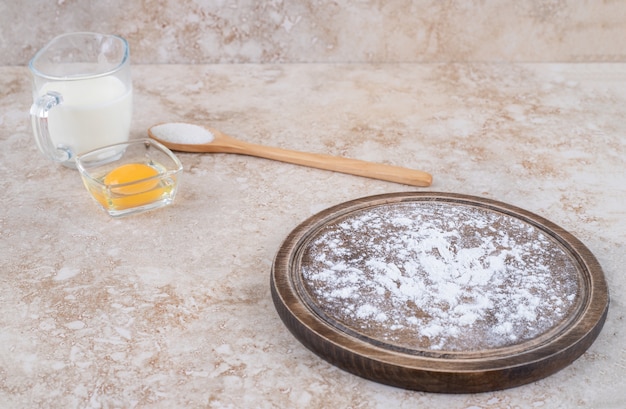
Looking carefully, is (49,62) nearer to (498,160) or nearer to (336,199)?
(336,199)

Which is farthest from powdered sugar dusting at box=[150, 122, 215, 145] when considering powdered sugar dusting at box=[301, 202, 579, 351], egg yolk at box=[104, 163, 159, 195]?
powdered sugar dusting at box=[301, 202, 579, 351]

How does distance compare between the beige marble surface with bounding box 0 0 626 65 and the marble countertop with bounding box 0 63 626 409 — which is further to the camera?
the beige marble surface with bounding box 0 0 626 65

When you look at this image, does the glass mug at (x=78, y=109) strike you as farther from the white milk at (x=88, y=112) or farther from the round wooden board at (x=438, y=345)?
the round wooden board at (x=438, y=345)

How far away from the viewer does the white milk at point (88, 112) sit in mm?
1090

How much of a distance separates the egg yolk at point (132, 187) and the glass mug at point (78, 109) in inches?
3.9

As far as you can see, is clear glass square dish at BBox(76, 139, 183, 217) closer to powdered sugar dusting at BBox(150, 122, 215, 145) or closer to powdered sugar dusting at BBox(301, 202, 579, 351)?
powdered sugar dusting at BBox(150, 122, 215, 145)

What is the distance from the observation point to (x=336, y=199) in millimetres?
1073

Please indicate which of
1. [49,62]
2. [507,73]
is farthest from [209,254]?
[507,73]

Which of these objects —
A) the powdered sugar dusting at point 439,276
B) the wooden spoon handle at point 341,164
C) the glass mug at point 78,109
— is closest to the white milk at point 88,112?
the glass mug at point 78,109

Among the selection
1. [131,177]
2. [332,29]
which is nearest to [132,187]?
[131,177]

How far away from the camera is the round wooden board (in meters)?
0.69

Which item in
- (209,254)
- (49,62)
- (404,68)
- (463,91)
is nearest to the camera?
(209,254)

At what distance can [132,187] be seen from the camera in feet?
3.30

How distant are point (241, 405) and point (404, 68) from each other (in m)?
1.05
